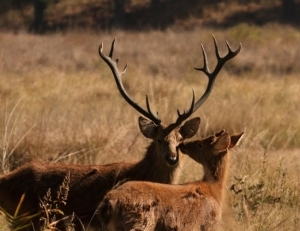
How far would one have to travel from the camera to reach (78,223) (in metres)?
7.79

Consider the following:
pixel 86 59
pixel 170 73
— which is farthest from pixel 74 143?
pixel 86 59

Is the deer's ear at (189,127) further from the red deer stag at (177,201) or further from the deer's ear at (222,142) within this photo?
the deer's ear at (222,142)

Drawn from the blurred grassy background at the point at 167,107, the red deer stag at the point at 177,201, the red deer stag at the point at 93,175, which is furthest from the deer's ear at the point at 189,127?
the red deer stag at the point at 177,201

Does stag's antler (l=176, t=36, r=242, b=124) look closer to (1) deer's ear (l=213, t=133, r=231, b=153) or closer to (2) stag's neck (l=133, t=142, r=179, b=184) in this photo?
(2) stag's neck (l=133, t=142, r=179, b=184)

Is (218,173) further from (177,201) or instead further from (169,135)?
(169,135)

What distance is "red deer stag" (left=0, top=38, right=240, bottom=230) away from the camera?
26.0 ft

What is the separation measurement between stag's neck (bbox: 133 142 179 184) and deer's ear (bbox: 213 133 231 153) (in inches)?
39.1

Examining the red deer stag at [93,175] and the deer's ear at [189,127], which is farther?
the deer's ear at [189,127]

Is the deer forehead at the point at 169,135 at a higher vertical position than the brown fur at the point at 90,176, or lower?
higher

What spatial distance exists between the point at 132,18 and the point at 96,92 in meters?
32.9

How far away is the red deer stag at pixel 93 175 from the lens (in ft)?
26.0

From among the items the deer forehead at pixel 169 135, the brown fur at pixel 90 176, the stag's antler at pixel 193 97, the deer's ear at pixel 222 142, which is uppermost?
the stag's antler at pixel 193 97

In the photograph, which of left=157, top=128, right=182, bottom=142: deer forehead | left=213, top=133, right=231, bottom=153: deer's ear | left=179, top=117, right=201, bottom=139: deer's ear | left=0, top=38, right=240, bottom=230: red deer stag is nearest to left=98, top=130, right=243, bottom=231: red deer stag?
left=213, top=133, right=231, bottom=153: deer's ear

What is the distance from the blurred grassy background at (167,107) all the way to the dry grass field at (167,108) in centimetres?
2
